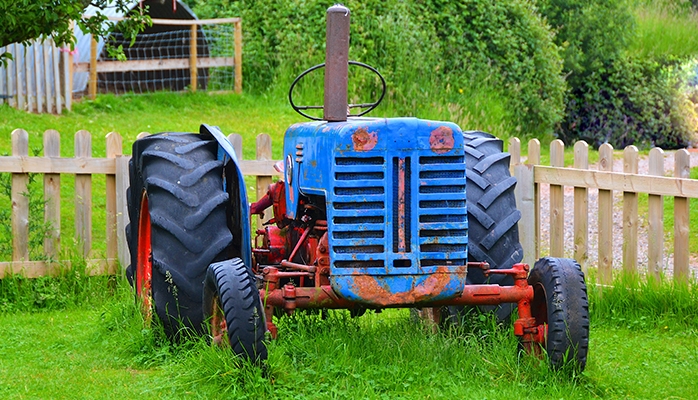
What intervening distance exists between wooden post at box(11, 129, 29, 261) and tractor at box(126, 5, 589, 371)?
2310 mm

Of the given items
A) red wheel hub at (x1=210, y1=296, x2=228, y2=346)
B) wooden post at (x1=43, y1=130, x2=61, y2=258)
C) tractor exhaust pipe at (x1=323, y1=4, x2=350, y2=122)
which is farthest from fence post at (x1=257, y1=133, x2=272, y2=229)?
red wheel hub at (x1=210, y1=296, x2=228, y2=346)

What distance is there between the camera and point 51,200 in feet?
26.5

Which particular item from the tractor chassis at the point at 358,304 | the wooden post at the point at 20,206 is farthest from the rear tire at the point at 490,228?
the wooden post at the point at 20,206

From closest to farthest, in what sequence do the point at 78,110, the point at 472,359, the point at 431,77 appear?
the point at 472,359
the point at 78,110
the point at 431,77

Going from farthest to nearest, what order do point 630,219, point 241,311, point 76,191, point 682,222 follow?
1. point 76,191
2. point 630,219
3. point 682,222
4. point 241,311

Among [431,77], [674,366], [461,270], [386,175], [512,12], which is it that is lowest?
[674,366]

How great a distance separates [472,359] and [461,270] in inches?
22.8

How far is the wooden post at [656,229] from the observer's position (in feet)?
24.2

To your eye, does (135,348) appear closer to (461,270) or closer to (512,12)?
(461,270)

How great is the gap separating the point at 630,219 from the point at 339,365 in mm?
3236

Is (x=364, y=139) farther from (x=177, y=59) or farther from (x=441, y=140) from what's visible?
(x=177, y=59)

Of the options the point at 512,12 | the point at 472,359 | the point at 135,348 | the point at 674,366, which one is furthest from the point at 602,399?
the point at 512,12

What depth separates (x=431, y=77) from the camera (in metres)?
17.6

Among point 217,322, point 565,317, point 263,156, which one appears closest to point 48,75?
point 263,156
